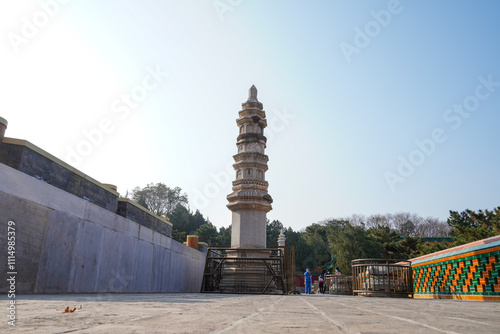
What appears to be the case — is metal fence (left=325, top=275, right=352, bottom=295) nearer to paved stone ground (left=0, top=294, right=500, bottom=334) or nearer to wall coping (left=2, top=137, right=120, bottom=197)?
wall coping (left=2, top=137, right=120, bottom=197)

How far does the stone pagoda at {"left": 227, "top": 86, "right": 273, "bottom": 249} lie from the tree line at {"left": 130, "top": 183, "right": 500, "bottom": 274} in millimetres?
11118

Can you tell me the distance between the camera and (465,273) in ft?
30.1

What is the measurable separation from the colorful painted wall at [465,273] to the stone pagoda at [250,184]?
885cm

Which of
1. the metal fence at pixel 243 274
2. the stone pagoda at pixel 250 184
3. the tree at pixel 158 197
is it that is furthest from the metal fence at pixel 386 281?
the tree at pixel 158 197

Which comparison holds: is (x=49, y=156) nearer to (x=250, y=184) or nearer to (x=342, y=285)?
(x=250, y=184)

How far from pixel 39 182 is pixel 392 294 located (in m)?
11.3

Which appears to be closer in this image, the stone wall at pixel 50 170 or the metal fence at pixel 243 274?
the stone wall at pixel 50 170

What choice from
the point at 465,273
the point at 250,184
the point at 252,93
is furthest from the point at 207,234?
the point at 465,273

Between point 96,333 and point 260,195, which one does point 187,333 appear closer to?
point 96,333

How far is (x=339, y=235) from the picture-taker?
3306cm

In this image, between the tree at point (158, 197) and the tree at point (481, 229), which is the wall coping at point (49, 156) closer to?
the tree at point (481, 229)

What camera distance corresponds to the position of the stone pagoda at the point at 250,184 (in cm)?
1903

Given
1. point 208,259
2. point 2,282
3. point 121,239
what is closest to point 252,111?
point 208,259

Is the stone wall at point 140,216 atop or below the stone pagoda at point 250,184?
below
